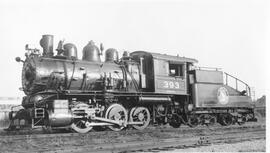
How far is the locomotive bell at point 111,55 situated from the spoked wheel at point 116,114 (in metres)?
2.42

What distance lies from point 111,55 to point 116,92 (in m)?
2.19

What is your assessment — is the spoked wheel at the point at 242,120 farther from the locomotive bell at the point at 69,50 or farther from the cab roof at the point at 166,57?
the locomotive bell at the point at 69,50

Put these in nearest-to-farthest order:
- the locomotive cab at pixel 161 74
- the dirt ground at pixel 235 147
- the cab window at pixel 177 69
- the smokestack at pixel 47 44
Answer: the dirt ground at pixel 235 147 → the smokestack at pixel 47 44 → the locomotive cab at pixel 161 74 → the cab window at pixel 177 69

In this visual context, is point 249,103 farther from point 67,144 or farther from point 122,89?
point 67,144

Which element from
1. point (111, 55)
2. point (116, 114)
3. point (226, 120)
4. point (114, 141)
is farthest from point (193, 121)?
point (114, 141)

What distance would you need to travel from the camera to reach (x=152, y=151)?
9.02 meters

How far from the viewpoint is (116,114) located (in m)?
13.0

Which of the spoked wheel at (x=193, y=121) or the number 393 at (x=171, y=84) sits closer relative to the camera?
the number 393 at (x=171, y=84)

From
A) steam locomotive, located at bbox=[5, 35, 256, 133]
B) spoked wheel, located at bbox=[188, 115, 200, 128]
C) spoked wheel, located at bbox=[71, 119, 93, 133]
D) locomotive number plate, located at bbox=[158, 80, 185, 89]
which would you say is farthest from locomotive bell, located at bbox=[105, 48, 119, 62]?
spoked wheel, located at bbox=[188, 115, 200, 128]

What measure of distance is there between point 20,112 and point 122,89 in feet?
13.7

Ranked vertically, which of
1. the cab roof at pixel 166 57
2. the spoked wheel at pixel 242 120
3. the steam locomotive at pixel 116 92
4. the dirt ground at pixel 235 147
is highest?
the cab roof at pixel 166 57

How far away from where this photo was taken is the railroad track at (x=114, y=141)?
29.9ft

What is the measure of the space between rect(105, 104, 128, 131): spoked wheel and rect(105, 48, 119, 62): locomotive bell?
Answer: 2.42 metres

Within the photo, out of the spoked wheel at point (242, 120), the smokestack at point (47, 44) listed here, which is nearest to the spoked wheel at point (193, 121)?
the spoked wheel at point (242, 120)
